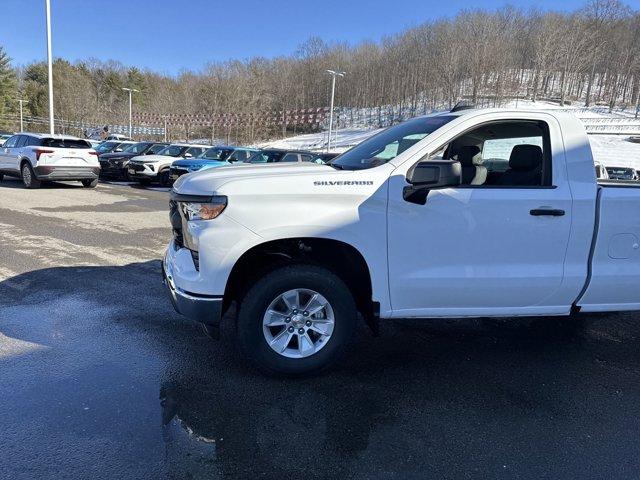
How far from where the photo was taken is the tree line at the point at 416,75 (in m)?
67.1

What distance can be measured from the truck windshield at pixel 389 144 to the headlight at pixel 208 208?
1.06 metres

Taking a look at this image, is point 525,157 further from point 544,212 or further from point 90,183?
point 90,183

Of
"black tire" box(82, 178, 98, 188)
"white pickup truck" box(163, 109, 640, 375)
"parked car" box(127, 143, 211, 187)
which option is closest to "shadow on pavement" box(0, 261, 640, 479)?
"white pickup truck" box(163, 109, 640, 375)

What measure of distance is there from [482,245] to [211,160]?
15370 mm

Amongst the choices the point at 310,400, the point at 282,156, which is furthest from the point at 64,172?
the point at 310,400

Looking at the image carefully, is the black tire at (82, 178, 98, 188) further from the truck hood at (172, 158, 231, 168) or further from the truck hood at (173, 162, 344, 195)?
the truck hood at (173, 162, 344, 195)

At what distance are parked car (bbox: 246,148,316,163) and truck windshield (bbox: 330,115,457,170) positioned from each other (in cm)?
1169

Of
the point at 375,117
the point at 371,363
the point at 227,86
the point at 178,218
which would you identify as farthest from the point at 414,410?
the point at 375,117

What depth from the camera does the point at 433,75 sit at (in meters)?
75.8

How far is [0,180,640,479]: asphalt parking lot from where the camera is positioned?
260cm

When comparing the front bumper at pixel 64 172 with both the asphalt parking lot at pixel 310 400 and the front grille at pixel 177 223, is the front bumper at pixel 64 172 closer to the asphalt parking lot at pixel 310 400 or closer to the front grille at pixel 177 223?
the asphalt parking lot at pixel 310 400

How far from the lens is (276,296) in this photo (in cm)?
333

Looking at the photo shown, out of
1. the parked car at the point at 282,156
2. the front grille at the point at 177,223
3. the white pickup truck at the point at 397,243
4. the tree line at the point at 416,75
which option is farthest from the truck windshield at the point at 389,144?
the tree line at the point at 416,75

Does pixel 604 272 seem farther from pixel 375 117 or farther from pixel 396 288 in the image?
pixel 375 117
